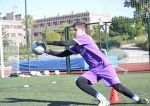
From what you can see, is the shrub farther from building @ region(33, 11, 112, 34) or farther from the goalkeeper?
building @ region(33, 11, 112, 34)

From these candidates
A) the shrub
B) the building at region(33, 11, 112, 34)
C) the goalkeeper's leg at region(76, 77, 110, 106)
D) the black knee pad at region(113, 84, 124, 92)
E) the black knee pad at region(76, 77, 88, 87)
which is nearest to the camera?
the goalkeeper's leg at region(76, 77, 110, 106)

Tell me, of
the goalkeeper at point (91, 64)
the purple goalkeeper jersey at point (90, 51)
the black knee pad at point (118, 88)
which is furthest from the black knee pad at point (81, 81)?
the black knee pad at point (118, 88)

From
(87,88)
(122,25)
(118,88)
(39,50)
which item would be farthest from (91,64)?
(122,25)

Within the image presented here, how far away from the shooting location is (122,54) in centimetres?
2639

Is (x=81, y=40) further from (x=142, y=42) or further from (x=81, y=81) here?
(x=142, y=42)

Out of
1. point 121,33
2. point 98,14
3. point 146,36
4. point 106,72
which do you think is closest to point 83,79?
point 106,72

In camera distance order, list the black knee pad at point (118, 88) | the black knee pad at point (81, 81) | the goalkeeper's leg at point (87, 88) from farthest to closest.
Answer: the black knee pad at point (118, 88) → the black knee pad at point (81, 81) → the goalkeeper's leg at point (87, 88)

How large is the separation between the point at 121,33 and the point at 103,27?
4.36m

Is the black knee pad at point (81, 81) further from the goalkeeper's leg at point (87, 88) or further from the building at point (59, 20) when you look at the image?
the building at point (59, 20)

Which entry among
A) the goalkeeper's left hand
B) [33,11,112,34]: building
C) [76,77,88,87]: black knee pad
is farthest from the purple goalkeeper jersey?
[33,11,112,34]: building

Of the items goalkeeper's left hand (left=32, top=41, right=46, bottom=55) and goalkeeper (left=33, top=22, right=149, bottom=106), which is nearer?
goalkeeper (left=33, top=22, right=149, bottom=106)

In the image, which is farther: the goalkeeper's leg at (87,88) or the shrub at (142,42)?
the shrub at (142,42)

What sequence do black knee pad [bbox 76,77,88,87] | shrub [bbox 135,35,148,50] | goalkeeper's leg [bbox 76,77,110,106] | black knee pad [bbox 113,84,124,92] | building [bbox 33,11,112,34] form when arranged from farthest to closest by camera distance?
building [bbox 33,11,112,34] < shrub [bbox 135,35,148,50] < black knee pad [bbox 113,84,124,92] < black knee pad [bbox 76,77,88,87] < goalkeeper's leg [bbox 76,77,110,106]

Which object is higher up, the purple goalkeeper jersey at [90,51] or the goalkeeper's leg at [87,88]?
the purple goalkeeper jersey at [90,51]
